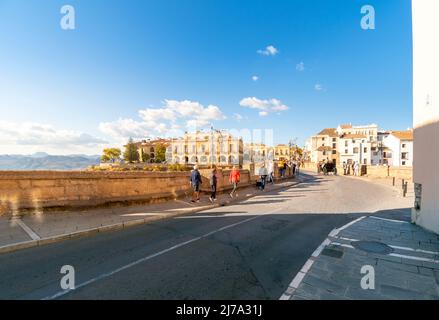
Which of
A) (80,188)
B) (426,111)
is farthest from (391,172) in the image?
(80,188)

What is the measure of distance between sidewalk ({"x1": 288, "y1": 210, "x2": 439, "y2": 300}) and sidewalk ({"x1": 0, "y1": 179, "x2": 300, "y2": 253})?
579cm

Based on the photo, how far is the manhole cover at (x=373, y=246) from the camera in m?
4.92

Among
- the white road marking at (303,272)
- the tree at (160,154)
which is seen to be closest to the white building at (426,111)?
the white road marking at (303,272)

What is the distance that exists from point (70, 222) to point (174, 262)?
191 inches

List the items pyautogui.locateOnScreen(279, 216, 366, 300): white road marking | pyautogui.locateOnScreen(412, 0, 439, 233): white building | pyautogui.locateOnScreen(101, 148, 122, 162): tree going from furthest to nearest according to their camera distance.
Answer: pyautogui.locateOnScreen(101, 148, 122, 162): tree
pyautogui.locateOnScreen(412, 0, 439, 233): white building
pyautogui.locateOnScreen(279, 216, 366, 300): white road marking

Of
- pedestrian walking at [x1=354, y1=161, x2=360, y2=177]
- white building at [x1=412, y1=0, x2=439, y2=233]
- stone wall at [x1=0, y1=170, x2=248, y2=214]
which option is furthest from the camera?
pedestrian walking at [x1=354, y1=161, x2=360, y2=177]

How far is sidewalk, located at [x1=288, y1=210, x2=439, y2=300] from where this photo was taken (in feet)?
10.6

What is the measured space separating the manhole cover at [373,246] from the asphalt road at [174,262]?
0.89 metres

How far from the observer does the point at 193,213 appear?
8.88m

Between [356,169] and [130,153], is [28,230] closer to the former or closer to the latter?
[356,169]

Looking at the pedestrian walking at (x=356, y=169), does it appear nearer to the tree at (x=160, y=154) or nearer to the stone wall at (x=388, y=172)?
the stone wall at (x=388, y=172)

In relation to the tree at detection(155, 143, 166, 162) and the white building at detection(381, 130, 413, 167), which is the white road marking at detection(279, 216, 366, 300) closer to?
the white building at detection(381, 130, 413, 167)

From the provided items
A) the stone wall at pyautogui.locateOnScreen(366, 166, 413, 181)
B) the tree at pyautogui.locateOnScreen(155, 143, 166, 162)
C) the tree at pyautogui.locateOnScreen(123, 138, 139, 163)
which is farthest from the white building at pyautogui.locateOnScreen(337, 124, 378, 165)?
the tree at pyautogui.locateOnScreen(123, 138, 139, 163)
